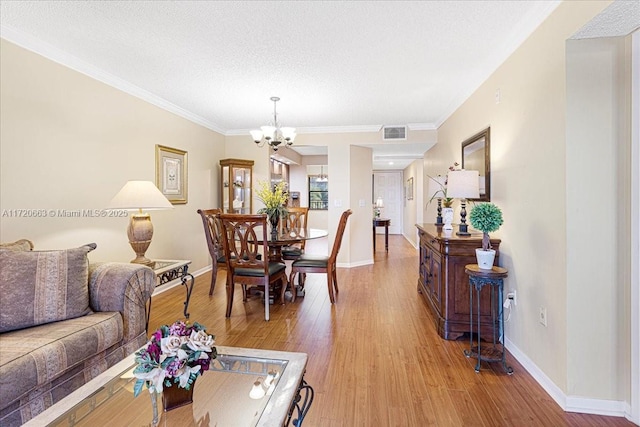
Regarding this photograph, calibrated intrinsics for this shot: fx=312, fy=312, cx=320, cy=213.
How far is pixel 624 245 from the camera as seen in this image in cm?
172

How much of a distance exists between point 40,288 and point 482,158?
141 inches

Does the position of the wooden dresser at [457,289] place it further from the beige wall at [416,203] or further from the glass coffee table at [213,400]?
the beige wall at [416,203]

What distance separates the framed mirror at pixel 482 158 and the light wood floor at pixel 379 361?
1.39 metres

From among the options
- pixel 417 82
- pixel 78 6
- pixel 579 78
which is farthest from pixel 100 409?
pixel 417 82

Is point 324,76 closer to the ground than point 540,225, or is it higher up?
higher up

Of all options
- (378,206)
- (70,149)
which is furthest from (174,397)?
(378,206)

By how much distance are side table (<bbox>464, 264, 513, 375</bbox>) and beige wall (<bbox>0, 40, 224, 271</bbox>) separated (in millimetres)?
3447

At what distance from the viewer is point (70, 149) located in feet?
9.30

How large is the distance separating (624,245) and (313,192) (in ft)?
26.0

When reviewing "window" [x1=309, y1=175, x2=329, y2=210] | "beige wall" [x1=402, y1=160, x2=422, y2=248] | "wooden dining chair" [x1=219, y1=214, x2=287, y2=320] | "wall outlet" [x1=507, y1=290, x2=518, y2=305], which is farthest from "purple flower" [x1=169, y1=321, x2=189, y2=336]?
"window" [x1=309, y1=175, x2=329, y2=210]

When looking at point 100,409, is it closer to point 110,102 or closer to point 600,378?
point 600,378

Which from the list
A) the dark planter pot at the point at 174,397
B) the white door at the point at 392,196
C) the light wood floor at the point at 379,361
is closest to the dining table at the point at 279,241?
the light wood floor at the point at 379,361

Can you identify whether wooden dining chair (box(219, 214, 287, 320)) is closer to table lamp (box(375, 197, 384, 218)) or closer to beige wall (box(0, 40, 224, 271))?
beige wall (box(0, 40, 224, 271))

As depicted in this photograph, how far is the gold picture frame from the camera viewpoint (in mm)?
4043
